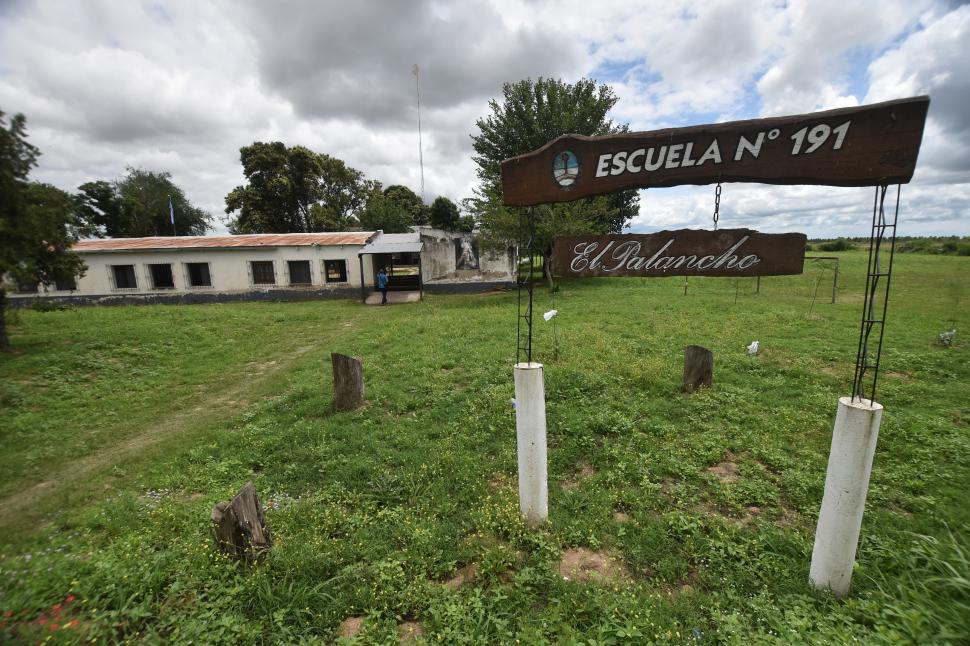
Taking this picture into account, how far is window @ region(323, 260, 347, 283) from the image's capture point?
22.9m

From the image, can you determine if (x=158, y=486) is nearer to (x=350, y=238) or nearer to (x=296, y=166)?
(x=350, y=238)

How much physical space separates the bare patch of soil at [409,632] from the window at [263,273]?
76.1ft

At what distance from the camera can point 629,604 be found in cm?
287

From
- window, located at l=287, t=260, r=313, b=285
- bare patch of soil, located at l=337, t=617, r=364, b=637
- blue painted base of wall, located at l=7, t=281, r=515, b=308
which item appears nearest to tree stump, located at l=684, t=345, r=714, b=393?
bare patch of soil, located at l=337, t=617, r=364, b=637

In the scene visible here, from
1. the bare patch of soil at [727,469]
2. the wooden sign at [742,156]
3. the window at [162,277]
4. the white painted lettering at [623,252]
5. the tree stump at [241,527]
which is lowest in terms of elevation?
the bare patch of soil at [727,469]

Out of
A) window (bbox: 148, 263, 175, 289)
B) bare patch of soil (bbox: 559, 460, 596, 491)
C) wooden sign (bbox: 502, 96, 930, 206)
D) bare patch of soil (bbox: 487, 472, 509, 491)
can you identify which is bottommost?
bare patch of soil (bbox: 559, 460, 596, 491)

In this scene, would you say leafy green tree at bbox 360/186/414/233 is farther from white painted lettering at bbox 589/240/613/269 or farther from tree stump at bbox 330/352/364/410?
white painted lettering at bbox 589/240/613/269

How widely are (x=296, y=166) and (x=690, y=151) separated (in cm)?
4135

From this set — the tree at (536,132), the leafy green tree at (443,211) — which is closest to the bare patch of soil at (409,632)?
the tree at (536,132)

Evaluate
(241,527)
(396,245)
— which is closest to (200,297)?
(396,245)

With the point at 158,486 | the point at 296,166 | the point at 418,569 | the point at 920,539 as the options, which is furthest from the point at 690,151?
the point at 296,166

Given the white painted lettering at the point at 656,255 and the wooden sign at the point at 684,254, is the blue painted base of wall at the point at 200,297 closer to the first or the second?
the wooden sign at the point at 684,254

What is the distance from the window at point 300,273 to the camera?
2275 cm

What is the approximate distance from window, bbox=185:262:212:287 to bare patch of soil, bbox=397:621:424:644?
25.3m
